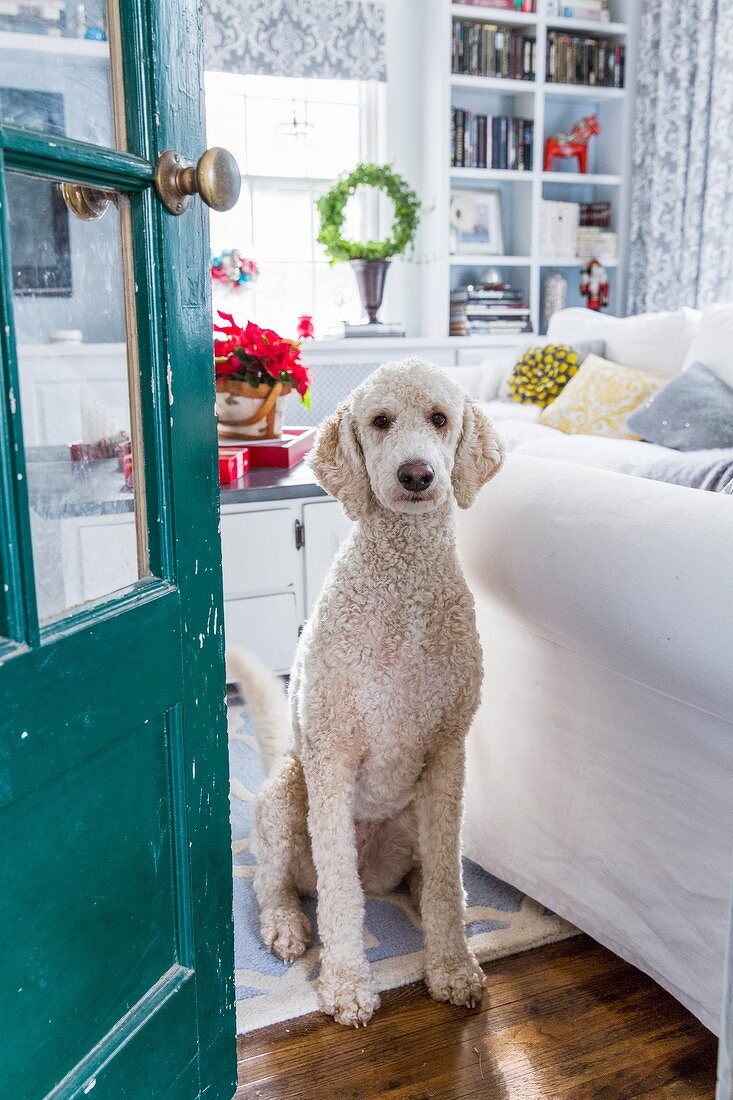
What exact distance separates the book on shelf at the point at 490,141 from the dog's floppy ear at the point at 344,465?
11.3 feet

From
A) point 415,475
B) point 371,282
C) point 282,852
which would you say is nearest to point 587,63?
point 371,282

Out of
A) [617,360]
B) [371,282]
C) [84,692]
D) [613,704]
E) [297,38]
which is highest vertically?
[297,38]

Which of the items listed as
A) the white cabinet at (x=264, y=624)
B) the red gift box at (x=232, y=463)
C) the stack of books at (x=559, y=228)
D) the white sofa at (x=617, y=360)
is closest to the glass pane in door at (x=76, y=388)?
the red gift box at (x=232, y=463)

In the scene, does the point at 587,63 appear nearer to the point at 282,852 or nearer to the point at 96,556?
the point at 282,852

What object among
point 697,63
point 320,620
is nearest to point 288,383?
point 320,620

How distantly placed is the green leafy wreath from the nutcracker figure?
1085 mm

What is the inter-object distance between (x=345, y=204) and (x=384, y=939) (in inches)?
135

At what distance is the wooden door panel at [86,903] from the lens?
759 mm

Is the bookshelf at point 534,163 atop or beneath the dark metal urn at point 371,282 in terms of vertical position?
atop

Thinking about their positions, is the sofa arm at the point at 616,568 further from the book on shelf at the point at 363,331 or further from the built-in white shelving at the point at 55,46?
the book on shelf at the point at 363,331

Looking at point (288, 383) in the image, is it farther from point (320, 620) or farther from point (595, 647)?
point (595, 647)

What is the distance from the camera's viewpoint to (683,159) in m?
4.25

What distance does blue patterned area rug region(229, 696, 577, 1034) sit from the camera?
4.66 feet

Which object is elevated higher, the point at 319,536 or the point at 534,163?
the point at 534,163
